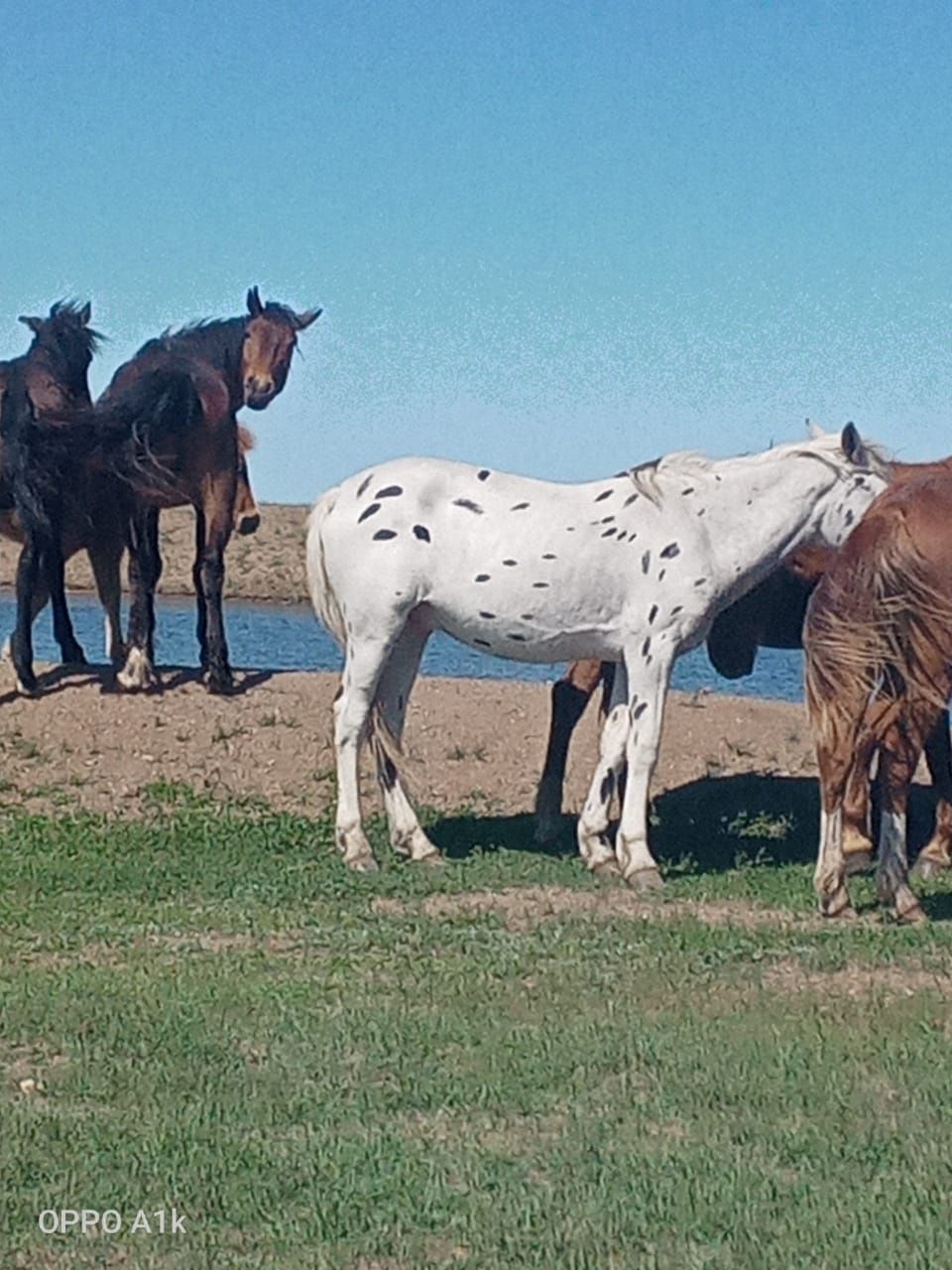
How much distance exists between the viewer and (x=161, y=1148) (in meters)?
5.62

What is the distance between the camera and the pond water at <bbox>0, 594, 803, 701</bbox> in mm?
21859

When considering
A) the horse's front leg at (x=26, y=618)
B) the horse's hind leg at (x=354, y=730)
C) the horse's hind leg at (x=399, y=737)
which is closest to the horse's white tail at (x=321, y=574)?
the horse's hind leg at (x=354, y=730)

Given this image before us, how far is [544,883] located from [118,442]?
4826 millimetres

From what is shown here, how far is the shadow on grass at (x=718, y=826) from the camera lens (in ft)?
37.5

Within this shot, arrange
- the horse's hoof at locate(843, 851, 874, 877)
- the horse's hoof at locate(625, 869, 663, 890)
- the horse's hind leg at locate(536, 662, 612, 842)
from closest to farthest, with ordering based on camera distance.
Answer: the horse's hoof at locate(625, 869, 663, 890)
the horse's hoof at locate(843, 851, 874, 877)
the horse's hind leg at locate(536, 662, 612, 842)

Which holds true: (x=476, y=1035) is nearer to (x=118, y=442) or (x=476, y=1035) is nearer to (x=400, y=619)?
(x=400, y=619)

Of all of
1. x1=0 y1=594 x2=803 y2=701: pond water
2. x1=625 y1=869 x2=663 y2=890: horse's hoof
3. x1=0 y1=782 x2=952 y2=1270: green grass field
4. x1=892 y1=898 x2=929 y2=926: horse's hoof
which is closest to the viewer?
x1=0 y1=782 x2=952 y2=1270: green grass field

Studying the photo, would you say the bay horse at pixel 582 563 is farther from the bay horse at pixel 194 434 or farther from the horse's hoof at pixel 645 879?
the bay horse at pixel 194 434

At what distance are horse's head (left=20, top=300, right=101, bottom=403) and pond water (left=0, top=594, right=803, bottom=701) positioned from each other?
5.62 meters

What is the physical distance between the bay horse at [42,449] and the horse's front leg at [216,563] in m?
0.89

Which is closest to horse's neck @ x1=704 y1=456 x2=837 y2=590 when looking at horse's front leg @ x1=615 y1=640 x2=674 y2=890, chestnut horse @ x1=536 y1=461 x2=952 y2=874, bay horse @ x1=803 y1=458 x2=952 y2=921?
chestnut horse @ x1=536 y1=461 x2=952 y2=874

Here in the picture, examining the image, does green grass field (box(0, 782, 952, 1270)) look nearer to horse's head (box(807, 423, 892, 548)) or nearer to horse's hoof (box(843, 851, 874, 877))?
horse's hoof (box(843, 851, 874, 877))

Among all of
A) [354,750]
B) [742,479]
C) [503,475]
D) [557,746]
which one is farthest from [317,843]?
[742,479]

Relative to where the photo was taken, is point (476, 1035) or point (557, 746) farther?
point (557, 746)
